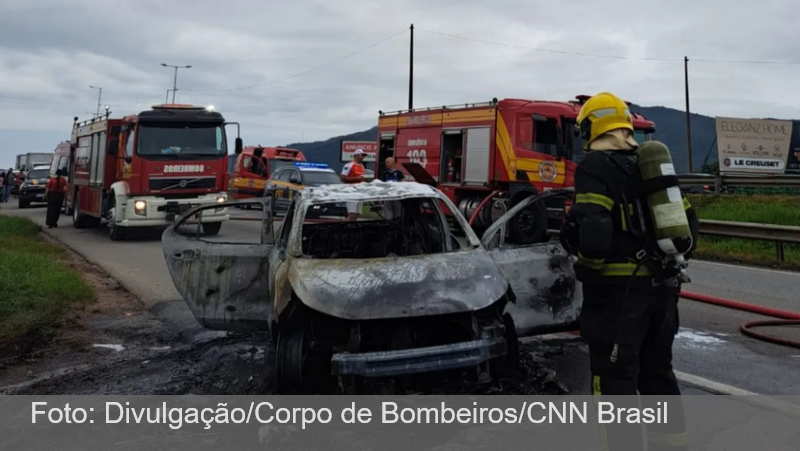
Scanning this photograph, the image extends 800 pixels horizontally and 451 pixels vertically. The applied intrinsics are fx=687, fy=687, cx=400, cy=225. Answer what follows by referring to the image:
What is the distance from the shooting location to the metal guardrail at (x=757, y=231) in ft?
34.9

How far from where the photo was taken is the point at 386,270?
4.44 m

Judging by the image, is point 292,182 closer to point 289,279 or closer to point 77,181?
point 77,181

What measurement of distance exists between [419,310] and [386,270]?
496 mm

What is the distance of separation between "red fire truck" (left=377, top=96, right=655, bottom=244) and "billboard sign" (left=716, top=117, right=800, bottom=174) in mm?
11240

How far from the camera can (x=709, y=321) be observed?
6.75m

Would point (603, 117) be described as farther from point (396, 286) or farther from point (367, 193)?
point (367, 193)

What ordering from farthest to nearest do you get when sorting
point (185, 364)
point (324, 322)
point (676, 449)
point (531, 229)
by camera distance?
point (531, 229) → point (185, 364) → point (324, 322) → point (676, 449)

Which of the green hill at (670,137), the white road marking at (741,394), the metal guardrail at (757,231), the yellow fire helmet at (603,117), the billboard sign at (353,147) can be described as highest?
the green hill at (670,137)

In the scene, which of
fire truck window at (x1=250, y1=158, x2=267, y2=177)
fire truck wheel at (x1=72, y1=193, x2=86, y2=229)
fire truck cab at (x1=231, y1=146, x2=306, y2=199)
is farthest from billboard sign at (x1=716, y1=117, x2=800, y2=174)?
fire truck wheel at (x1=72, y1=193, x2=86, y2=229)

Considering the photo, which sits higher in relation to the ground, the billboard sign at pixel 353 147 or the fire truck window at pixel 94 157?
the billboard sign at pixel 353 147

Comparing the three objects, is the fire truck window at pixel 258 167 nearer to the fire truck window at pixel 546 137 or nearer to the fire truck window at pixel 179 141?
the fire truck window at pixel 179 141

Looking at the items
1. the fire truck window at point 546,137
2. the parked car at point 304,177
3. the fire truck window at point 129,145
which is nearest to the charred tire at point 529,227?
the fire truck window at point 546,137

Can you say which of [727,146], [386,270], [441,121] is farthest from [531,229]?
[727,146]

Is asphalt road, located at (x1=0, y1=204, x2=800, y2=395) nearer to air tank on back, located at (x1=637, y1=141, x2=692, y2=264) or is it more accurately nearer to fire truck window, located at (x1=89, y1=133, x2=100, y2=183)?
air tank on back, located at (x1=637, y1=141, x2=692, y2=264)
